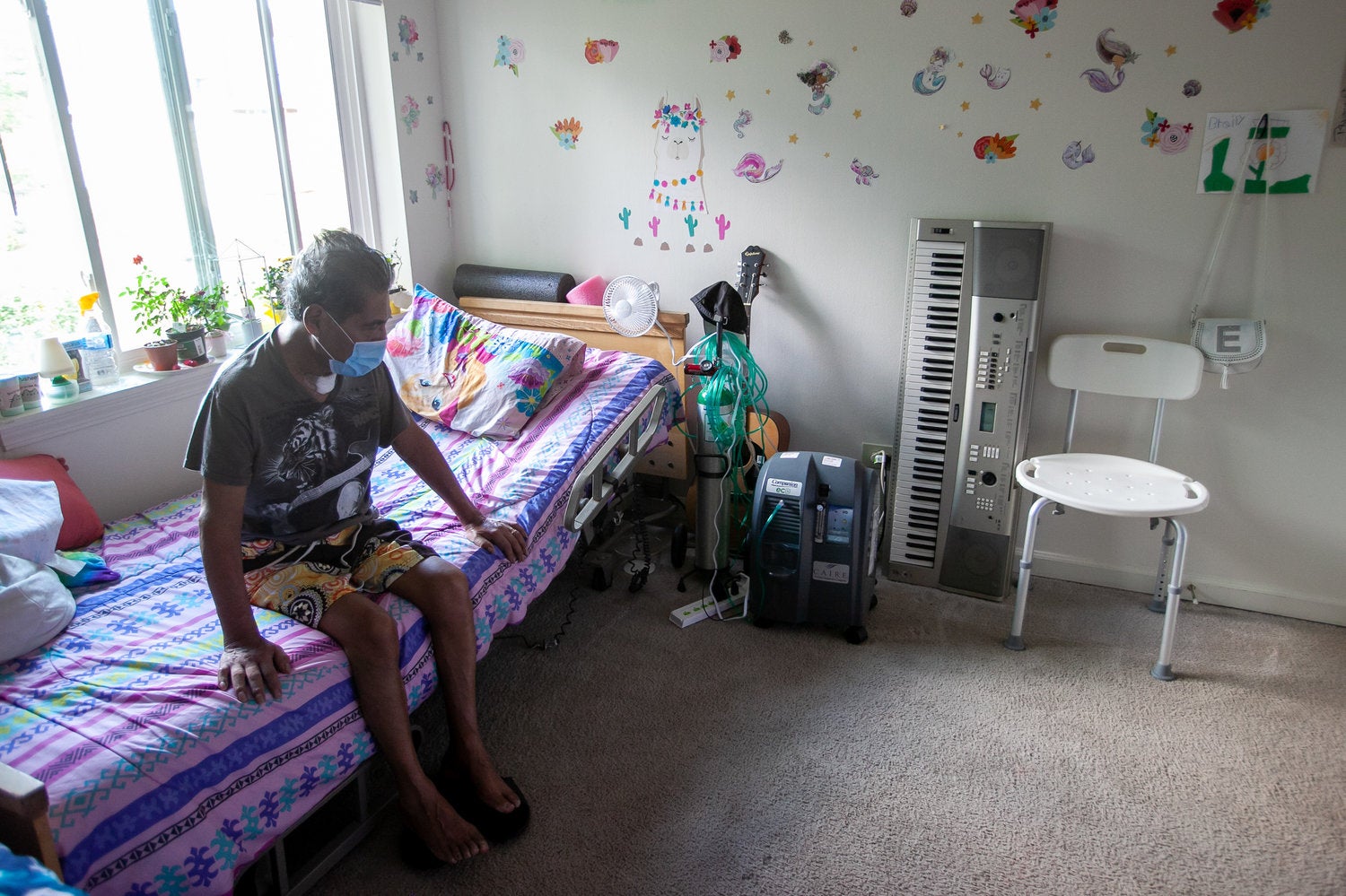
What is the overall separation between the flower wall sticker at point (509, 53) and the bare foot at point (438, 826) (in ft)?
8.49

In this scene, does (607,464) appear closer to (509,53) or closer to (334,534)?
(334,534)

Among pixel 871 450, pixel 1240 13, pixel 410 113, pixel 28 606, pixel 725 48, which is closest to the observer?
pixel 28 606

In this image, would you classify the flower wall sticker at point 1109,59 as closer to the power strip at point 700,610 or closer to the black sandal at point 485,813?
the power strip at point 700,610

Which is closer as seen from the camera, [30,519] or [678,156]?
[30,519]

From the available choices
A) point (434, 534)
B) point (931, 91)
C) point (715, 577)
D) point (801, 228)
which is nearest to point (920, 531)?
point (715, 577)

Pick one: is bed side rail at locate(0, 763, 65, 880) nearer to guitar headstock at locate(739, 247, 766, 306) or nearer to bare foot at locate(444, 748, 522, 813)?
bare foot at locate(444, 748, 522, 813)

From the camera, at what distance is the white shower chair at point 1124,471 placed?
221cm

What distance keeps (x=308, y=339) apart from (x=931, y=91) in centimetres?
200

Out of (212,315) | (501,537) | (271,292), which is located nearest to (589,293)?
(271,292)

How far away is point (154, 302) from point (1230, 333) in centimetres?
315

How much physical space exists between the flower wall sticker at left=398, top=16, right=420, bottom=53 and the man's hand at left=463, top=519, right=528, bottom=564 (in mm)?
2063

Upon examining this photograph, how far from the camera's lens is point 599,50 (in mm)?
3025

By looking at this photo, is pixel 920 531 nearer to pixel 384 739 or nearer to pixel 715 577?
pixel 715 577

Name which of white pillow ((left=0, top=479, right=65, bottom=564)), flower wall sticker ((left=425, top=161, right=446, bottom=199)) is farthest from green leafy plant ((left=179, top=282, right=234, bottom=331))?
flower wall sticker ((left=425, top=161, right=446, bottom=199))
